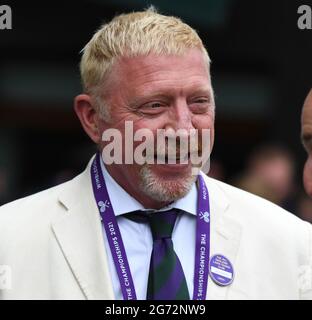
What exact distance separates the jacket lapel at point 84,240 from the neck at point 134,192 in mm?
121

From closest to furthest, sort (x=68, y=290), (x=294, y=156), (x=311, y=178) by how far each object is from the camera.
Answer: (x=68, y=290), (x=311, y=178), (x=294, y=156)

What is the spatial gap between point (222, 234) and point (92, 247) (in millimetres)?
549

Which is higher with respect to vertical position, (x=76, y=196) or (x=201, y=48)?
(x=201, y=48)

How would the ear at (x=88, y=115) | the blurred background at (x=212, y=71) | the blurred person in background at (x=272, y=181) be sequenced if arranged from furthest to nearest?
the blurred background at (x=212, y=71) < the blurred person in background at (x=272, y=181) < the ear at (x=88, y=115)

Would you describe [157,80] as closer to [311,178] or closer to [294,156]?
[311,178]

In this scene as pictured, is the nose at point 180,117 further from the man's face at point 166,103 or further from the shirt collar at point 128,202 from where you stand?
the shirt collar at point 128,202

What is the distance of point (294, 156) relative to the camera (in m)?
11.1

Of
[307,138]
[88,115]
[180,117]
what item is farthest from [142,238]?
[307,138]

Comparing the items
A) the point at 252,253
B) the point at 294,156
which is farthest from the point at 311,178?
the point at 294,156

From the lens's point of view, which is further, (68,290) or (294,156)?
(294,156)

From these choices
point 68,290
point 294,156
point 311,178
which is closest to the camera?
point 68,290

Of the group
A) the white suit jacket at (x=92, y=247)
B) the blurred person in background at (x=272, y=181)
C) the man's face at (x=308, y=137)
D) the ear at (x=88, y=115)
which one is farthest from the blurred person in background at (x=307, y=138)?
the blurred person in background at (x=272, y=181)

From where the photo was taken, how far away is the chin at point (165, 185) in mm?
3865

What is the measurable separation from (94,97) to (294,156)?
285 inches
